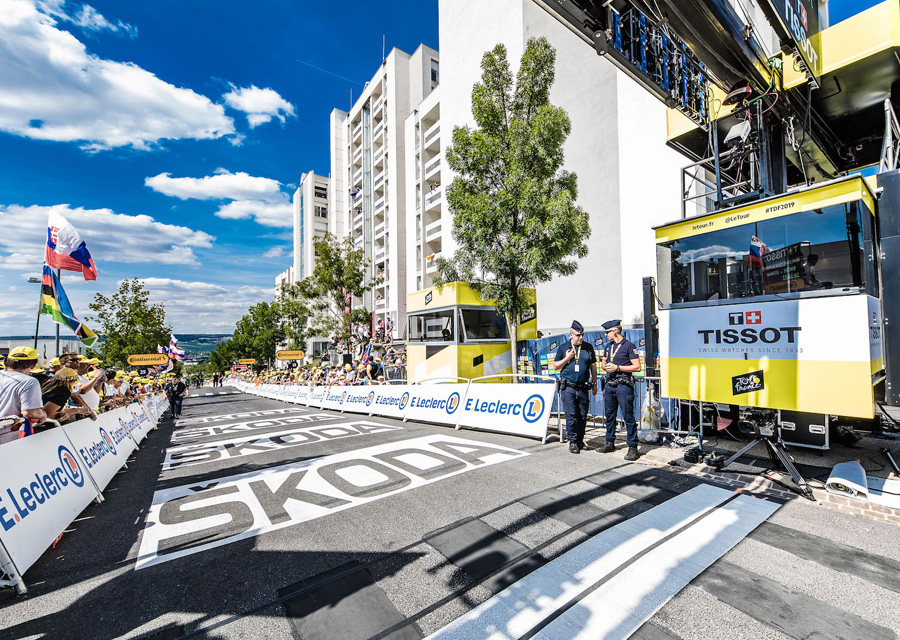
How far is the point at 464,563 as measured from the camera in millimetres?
3209

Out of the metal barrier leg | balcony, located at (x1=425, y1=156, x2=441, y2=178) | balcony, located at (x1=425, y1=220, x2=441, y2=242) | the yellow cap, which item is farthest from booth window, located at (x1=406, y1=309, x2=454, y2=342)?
balcony, located at (x1=425, y1=156, x2=441, y2=178)

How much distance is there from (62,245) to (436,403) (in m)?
12.6

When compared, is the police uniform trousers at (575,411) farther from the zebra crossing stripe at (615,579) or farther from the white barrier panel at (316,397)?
the white barrier panel at (316,397)

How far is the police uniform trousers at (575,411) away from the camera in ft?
21.3

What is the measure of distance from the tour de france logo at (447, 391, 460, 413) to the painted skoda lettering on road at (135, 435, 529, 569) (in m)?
1.92

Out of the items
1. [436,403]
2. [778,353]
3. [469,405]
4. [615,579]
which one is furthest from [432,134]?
[615,579]

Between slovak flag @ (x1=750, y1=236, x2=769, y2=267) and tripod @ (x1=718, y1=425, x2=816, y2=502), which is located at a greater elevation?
slovak flag @ (x1=750, y1=236, x2=769, y2=267)

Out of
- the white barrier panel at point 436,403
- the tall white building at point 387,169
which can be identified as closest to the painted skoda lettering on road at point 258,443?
the white barrier panel at point 436,403

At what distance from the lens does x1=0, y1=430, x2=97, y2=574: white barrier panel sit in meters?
3.51

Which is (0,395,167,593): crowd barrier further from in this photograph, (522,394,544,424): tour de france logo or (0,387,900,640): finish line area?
(522,394,544,424): tour de france logo

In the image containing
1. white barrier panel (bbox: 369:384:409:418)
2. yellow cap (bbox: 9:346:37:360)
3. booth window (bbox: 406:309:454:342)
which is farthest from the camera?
booth window (bbox: 406:309:454:342)

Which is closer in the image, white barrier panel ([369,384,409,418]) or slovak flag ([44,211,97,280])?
white barrier panel ([369,384,409,418])

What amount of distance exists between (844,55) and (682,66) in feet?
7.37

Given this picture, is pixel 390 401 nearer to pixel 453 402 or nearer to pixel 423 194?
pixel 453 402
